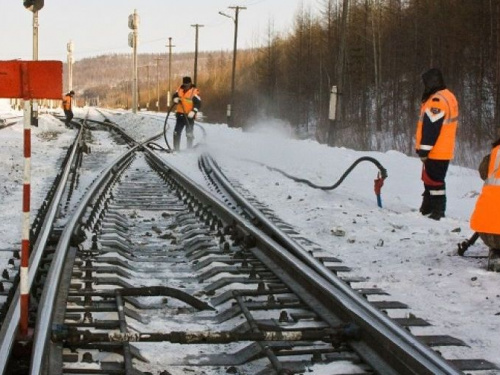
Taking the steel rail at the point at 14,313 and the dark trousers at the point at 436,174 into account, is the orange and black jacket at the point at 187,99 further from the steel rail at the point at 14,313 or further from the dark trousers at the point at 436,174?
the steel rail at the point at 14,313

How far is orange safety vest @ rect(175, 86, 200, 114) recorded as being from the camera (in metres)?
18.7

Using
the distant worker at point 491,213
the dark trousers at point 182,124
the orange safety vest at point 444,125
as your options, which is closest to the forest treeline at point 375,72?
the dark trousers at point 182,124

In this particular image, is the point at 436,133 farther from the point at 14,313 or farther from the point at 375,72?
the point at 375,72

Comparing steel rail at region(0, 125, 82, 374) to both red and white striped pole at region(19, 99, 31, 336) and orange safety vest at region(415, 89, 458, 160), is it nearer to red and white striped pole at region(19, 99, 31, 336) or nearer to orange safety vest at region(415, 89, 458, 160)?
red and white striped pole at region(19, 99, 31, 336)

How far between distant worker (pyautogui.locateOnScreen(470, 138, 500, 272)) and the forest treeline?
15759 mm

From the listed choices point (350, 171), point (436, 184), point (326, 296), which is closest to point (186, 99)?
point (350, 171)

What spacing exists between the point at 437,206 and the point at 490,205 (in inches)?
108

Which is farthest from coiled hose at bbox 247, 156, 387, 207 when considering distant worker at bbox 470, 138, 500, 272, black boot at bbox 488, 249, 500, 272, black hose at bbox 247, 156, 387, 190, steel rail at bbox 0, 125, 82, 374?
steel rail at bbox 0, 125, 82, 374

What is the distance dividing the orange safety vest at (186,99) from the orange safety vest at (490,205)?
508 inches

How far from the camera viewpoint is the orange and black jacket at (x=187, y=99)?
61.3 feet

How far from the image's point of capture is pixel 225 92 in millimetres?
97750

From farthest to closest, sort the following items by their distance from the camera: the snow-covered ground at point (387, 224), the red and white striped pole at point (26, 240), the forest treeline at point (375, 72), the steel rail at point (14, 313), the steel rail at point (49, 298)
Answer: the forest treeline at point (375, 72), the snow-covered ground at point (387, 224), the red and white striped pole at point (26, 240), the steel rail at point (14, 313), the steel rail at point (49, 298)

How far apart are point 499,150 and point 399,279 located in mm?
1532

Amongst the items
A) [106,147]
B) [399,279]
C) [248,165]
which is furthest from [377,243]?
[106,147]
